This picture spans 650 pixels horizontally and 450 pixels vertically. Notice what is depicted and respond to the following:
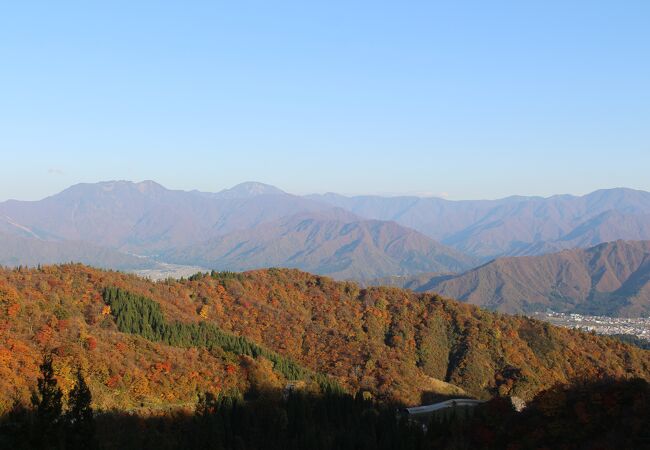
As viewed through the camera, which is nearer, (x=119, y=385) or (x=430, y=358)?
(x=119, y=385)

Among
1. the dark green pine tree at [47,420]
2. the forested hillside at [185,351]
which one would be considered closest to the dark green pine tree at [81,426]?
the dark green pine tree at [47,420]

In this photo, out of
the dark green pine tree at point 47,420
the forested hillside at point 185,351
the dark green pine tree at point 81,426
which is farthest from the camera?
the forested hillside at point 185,351

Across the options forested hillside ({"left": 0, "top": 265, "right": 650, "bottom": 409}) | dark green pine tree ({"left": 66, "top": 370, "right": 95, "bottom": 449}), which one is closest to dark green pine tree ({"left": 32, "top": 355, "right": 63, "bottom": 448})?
dark green pine tree ({"left": 66, "top": 370, "right": 95, "bottom": 449})

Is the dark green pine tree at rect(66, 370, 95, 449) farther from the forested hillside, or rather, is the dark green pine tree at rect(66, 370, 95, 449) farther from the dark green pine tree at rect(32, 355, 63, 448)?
the forested hillside

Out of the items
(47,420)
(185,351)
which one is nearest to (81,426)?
(47,420)

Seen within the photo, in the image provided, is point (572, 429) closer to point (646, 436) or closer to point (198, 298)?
point (646, 436)

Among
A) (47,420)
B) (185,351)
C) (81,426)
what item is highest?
(47,420)

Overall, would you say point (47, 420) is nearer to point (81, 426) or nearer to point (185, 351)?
point (81, 426)

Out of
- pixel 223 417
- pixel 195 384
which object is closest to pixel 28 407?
pixel 223 417

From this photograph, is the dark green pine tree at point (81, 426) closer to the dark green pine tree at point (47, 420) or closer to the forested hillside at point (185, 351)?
the dark green pine tree at point (47, 420)

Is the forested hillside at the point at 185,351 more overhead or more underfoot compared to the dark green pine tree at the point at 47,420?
more underfoot

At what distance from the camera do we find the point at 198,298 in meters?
192

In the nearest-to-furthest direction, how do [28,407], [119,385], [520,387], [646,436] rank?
[646,436] < [28,407] < [119,385] < [520,387]

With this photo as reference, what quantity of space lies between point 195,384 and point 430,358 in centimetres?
10517
